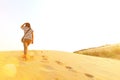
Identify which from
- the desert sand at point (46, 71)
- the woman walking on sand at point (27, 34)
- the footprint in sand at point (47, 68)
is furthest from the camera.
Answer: the woman walking on sand at point (27, 34)

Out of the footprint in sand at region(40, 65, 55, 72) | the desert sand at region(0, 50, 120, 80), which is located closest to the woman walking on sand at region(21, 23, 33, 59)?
the desert sand at region(0, 50, 120, 80)

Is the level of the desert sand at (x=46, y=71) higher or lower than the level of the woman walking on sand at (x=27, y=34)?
lower

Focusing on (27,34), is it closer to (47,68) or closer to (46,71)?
(47,68)

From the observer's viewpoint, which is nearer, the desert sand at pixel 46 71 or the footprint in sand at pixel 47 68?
the desert sand at pixel 46 71

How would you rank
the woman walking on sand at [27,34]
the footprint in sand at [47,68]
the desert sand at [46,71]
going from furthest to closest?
the woman walking on sand at [27,34], the footprint in sand at [47,68], the desert sand at [46,71]

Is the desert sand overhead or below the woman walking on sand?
below

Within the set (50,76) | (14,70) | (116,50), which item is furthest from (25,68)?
(116,50)

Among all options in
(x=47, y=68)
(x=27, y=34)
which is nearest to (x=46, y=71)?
(x=47, y=68)

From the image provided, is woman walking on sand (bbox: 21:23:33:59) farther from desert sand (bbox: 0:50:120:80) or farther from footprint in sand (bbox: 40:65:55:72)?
footprint in sand (bbox: 40:65:55:72)

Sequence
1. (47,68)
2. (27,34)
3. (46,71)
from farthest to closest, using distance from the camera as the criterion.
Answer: (27,34)
(47,68)
(46,71)

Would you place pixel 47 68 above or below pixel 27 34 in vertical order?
below

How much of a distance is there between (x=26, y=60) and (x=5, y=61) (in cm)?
63

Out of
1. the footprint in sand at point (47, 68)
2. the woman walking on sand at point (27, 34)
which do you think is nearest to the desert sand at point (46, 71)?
the footprint in sand at point (47, 68)

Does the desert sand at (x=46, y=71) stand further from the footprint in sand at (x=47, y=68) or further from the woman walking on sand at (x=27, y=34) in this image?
the woman walking on sand at (x=27, y=34)
